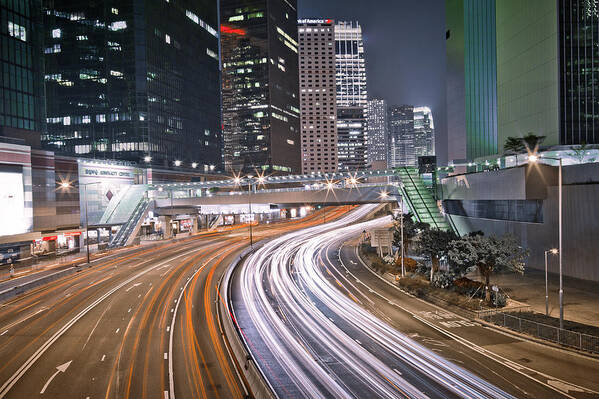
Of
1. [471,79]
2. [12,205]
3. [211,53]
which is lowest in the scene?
[12,205]

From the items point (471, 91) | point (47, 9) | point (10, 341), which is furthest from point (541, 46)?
point (47, 9)

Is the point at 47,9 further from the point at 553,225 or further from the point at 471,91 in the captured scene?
the point at 553,225

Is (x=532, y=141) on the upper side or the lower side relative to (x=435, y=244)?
upper

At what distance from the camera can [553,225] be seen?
138 feet

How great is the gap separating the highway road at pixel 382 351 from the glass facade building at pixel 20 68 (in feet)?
185

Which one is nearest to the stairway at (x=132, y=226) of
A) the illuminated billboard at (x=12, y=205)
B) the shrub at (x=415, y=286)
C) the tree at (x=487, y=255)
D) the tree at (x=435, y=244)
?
the illuminated billboard at (x=12, y=205)

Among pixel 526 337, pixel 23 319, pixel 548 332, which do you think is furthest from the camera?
pixel 23 319

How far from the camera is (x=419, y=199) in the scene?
58062 millimetres

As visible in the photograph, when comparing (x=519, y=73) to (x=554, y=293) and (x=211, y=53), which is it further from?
(x=211, y=53)

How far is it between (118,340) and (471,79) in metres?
79.4

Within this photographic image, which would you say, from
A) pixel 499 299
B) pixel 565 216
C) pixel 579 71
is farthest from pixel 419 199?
pixel 579 71

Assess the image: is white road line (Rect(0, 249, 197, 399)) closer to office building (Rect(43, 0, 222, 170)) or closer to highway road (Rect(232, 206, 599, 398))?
highway road (Rect(232, 206, 599, 398))

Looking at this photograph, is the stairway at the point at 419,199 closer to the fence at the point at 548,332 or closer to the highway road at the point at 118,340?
the fence at the point at 548,332

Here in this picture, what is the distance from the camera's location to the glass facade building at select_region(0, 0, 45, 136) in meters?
67.4
